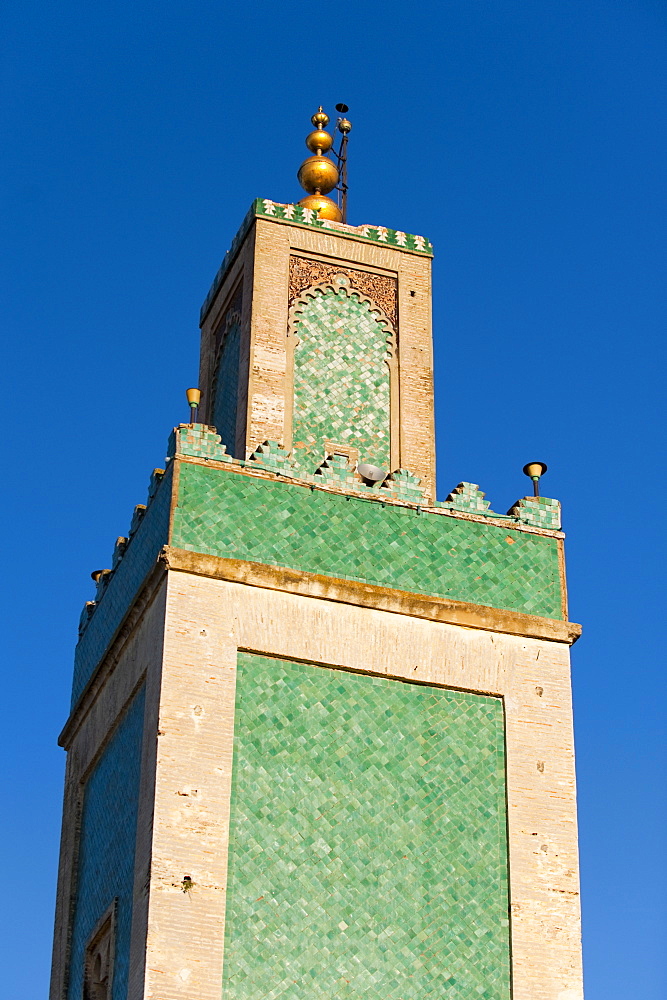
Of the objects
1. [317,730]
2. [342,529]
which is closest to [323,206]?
[342,529]

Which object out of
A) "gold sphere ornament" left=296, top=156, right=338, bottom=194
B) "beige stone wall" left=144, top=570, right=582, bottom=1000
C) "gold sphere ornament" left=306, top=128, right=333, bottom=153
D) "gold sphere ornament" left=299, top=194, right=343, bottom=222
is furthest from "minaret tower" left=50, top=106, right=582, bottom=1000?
"gold sphere ornament" left=306, top=128, right=333, bottom=153

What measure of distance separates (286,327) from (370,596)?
267cm

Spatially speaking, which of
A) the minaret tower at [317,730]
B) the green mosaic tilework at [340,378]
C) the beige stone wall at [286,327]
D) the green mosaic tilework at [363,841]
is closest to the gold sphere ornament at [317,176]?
the beige stone wall at [286,327]

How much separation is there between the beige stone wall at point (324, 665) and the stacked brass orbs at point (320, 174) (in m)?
4.15

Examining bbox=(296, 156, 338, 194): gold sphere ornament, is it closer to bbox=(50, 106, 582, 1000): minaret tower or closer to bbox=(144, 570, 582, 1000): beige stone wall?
bbox=(50, 106, 582, 1000): minaret tower

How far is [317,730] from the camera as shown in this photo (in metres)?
13.2

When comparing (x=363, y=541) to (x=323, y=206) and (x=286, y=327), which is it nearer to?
(x=286, y=327)

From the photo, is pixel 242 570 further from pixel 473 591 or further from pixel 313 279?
pixel 313 279

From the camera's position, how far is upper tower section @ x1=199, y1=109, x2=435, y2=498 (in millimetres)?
15164

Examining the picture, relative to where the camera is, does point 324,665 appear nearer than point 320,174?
Yes

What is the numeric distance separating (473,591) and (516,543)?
523 millimetres

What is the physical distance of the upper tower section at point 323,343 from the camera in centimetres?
1516

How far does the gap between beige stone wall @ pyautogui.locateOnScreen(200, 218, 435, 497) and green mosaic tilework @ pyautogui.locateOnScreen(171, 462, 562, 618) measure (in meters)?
1.07

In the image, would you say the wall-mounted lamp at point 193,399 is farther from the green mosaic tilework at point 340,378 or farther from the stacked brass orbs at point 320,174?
the stacked brass orbs at point 320,174
